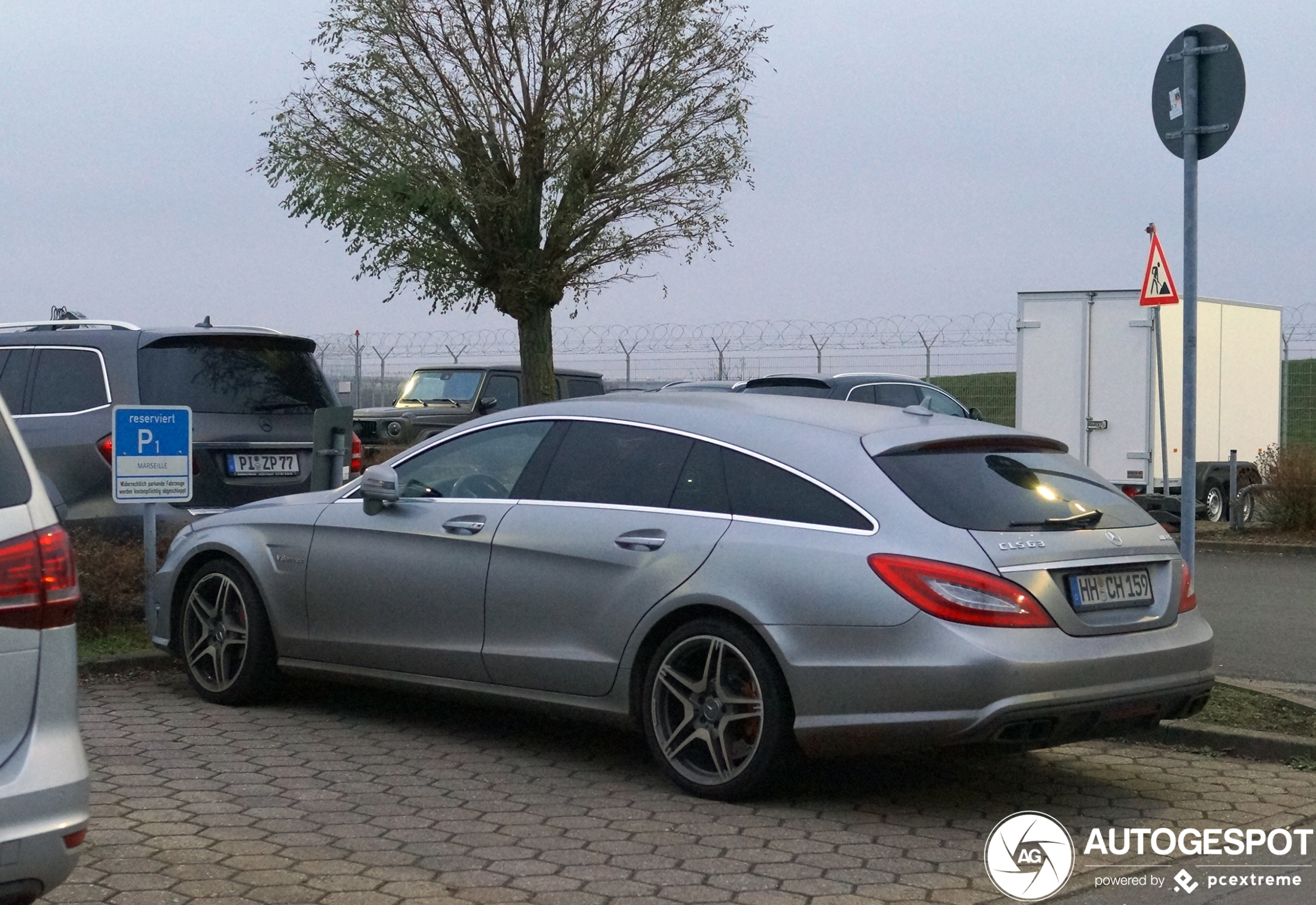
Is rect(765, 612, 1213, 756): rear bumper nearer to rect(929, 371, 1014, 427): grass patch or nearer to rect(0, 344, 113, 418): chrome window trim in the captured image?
rect(0, 344, 113, 418): chrome window trim

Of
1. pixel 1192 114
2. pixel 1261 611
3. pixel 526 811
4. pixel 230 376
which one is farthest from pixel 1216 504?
pixel 526 811

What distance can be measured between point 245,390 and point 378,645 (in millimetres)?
3178

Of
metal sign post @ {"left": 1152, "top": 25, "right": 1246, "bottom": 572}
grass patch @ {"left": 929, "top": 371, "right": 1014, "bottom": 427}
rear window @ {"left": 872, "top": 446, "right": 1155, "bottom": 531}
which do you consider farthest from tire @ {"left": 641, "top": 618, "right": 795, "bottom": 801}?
grass patch @ {"left": 929, "top": 371, "right": 1014, "bottom": 427}

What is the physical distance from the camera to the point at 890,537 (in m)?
5.45

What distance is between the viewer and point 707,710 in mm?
5758

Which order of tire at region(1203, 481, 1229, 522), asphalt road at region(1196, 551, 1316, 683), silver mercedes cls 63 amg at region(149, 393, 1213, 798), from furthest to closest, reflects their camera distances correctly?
1. tire at region(1203, 481, 1229, 522)
2. asphalt road at region(1196, 551, 1316, 683)
3. silver mercedes cls 63 amg at region(149, 393, 1213, 798)

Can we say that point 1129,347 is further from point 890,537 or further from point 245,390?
Result: point 890,537

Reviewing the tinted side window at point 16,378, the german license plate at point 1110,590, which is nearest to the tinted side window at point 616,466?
the german license plate at point 1110,590

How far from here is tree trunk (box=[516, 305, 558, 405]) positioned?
61.3ft

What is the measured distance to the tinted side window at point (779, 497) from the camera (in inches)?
221

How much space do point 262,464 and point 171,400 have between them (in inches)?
25.1

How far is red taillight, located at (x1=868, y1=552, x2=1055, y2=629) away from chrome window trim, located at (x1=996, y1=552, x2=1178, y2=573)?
0.07 m

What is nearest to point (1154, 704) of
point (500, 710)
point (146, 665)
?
point (500, 710)

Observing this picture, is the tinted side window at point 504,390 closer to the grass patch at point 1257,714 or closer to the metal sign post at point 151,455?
the metal sign post at point 151,455
